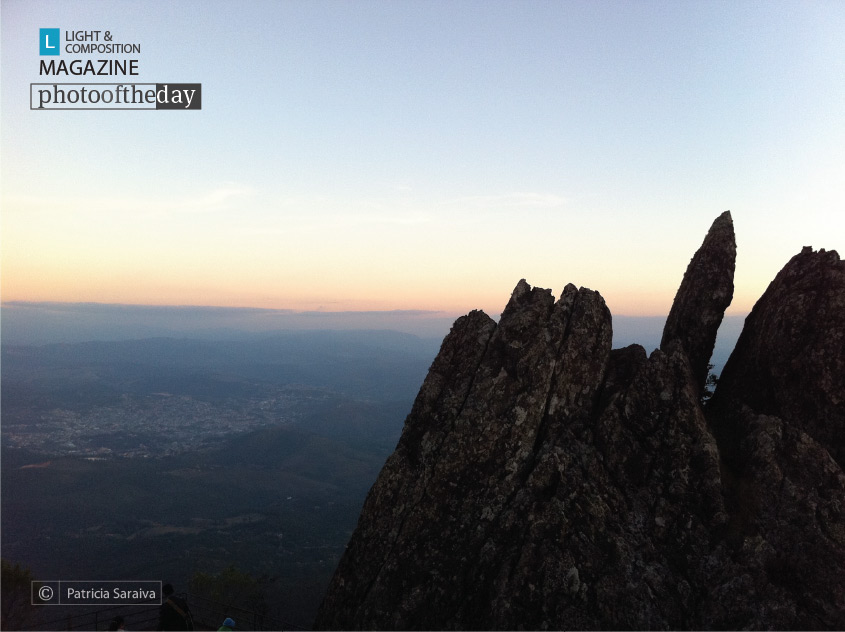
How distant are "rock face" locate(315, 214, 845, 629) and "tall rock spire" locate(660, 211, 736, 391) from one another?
0.12m

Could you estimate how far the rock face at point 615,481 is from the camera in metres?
22.8

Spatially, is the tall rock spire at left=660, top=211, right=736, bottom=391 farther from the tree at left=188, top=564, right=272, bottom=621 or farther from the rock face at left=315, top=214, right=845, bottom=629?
the tree at left=188, top=564, right=272, bottom=621

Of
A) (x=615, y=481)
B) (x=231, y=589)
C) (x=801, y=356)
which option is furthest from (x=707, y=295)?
(x=231, y=589)

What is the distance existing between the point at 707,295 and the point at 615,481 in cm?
1378

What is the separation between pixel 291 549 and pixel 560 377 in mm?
202072

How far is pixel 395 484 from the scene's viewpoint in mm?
29312

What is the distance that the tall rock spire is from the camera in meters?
30.9

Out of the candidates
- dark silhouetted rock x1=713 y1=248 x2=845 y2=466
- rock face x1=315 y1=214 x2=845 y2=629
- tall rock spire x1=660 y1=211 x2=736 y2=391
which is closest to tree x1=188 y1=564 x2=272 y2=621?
rock face x1=315 y1=214 x2=845 y2=629

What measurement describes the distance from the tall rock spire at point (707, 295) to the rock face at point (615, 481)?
116 millimetres

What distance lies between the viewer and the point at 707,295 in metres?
31.1

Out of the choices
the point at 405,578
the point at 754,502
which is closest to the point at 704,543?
the point at 754,502

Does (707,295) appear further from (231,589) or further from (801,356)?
(231,589)

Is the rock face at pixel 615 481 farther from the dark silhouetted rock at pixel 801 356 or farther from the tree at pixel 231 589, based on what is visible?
the tree at pixel 231 589

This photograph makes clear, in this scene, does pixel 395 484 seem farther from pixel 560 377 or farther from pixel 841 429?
pixel 841 429
